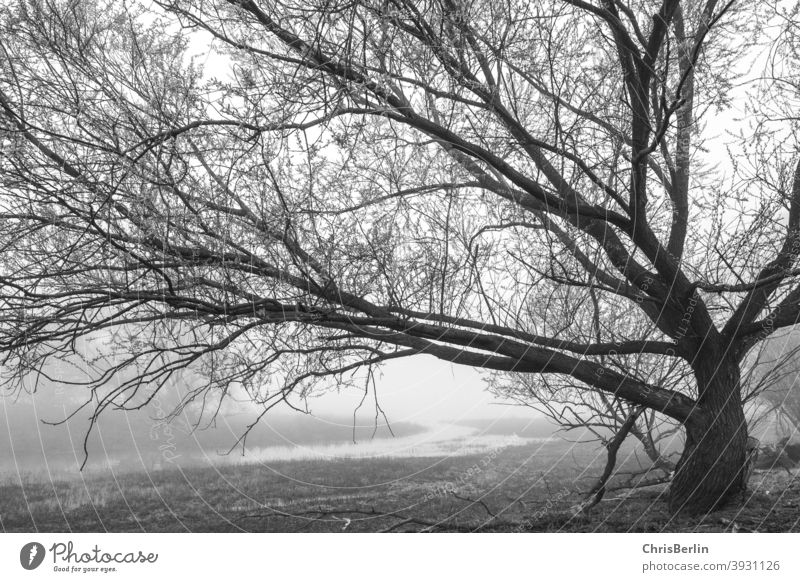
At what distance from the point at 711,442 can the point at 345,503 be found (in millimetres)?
4201

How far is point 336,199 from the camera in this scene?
18.1 feet

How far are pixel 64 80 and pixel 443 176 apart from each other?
3383 mm

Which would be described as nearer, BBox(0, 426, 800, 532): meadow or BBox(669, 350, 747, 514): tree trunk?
BBox(0, 426, 800, 532): meadow

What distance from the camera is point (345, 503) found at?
7422 millimetres

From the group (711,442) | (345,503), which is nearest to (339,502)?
(345,503)

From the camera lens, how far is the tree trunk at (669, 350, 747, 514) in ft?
23.9

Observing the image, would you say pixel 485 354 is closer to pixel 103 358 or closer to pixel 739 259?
pixel 739 259

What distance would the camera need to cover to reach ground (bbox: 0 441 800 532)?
6599 millimetres

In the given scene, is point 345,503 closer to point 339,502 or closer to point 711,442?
point 339,502

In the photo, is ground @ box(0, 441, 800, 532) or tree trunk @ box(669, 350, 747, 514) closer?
ground @ box(0, 441, 800, 532)

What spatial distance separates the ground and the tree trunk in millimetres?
241

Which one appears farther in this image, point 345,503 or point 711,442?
point 345,503

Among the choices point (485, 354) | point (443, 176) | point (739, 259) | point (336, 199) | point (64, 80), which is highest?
point (64, 80)

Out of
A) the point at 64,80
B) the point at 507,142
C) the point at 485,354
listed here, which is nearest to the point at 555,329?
the point at 485,354
